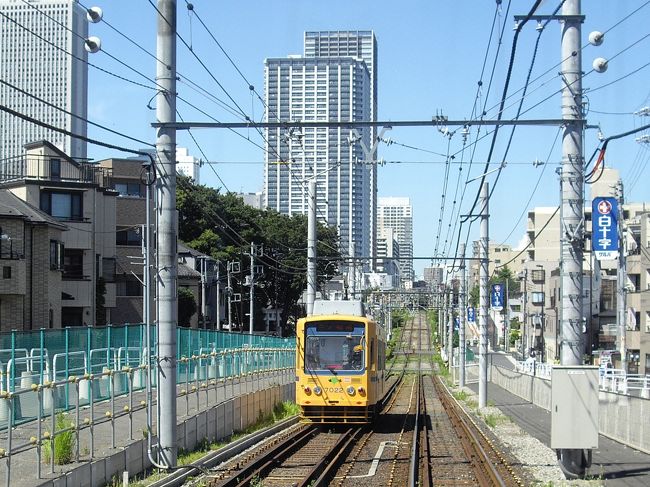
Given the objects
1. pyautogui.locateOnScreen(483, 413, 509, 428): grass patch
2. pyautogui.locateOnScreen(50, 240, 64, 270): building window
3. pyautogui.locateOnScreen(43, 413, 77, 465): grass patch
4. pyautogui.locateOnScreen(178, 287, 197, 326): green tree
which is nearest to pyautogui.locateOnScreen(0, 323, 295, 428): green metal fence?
pyautogui.locateOnScreen(43, 413, 77, 465): grass patch

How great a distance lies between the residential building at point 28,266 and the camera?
3931 centimetres

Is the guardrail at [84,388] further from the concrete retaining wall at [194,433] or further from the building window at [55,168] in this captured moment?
the building window at [55,168]

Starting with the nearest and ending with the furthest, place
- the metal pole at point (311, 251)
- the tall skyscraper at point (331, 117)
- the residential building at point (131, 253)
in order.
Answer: the metal pole at point (311, 251) < the residential building at point (131, 253) < the tall skyscraper at point (331, 117)

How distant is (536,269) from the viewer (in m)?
86.2

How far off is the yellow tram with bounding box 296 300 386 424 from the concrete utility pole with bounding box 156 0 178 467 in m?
8.34

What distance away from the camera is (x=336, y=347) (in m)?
23.6

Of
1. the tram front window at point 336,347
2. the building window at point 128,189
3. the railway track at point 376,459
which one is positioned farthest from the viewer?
the building window at point 128,189

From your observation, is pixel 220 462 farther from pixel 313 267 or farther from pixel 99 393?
pixel 313 267

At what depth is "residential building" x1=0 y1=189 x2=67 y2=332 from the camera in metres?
39.3

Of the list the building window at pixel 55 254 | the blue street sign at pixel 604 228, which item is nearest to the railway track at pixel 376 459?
the blue street sign at pixel 604 228

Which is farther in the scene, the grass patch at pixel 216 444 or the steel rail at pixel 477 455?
the steel rail at pixel 477 455

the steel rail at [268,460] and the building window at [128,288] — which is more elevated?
the building window at [128,288]

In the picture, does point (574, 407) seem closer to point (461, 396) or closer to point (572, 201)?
point (572, 201)

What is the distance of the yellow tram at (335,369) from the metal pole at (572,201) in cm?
865
